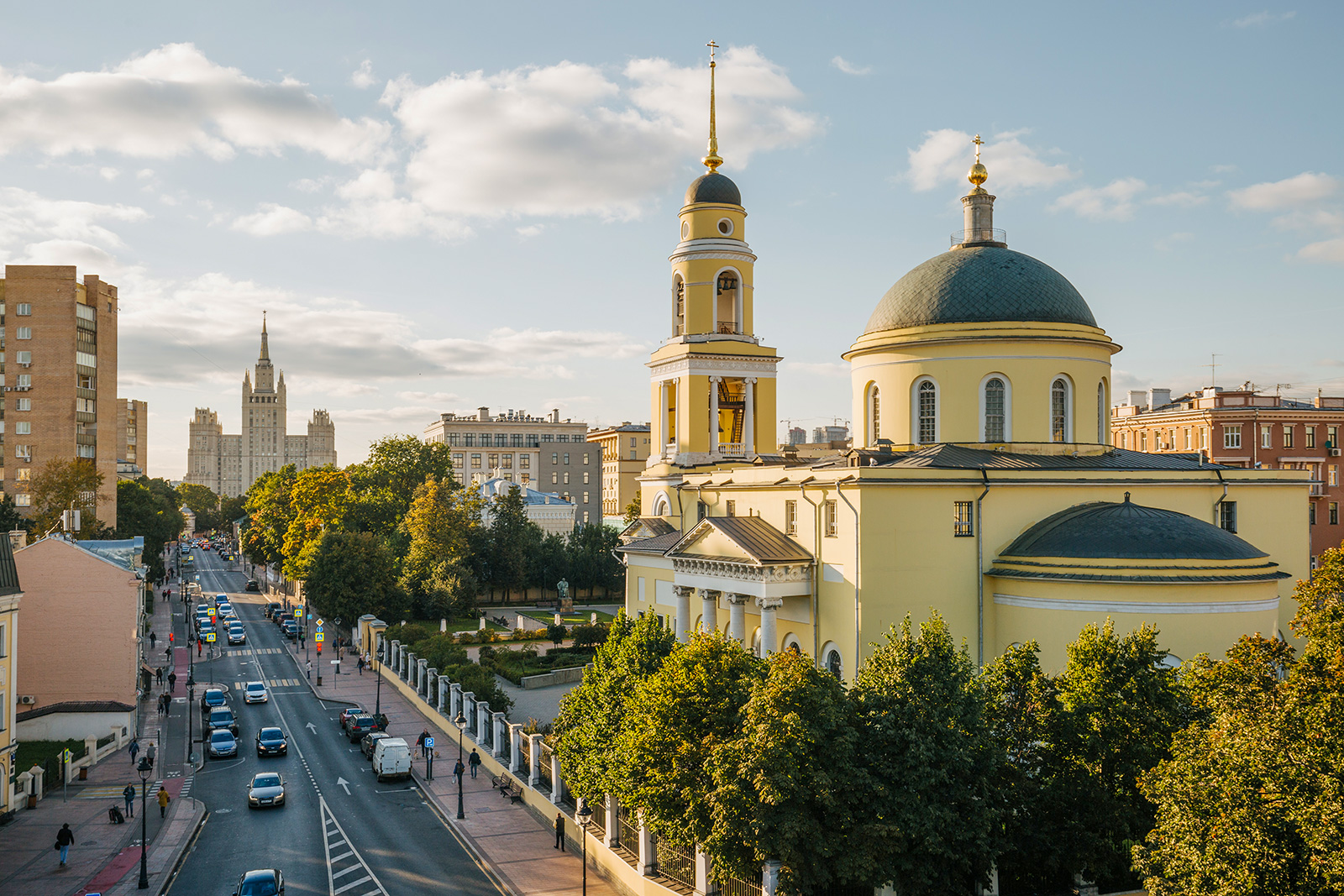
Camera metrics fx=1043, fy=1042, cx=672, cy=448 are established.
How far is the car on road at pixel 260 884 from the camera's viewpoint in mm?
25562

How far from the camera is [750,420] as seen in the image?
48.7 metres

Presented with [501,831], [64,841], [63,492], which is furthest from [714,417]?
[63,492]

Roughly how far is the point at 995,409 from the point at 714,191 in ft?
57.5

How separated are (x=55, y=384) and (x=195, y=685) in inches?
1658

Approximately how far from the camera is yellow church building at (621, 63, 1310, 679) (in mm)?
32312

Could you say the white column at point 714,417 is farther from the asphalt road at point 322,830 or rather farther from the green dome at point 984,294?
the asphalt road at point 322,830

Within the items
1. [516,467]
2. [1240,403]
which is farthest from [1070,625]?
[516,467]

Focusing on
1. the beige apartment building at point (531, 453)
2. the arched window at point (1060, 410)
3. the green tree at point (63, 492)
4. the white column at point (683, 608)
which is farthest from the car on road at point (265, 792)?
the beige apartment building at point (531, 453)

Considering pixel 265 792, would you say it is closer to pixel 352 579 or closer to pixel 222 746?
pixel 222 746

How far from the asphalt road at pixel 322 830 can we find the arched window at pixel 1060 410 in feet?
84.0

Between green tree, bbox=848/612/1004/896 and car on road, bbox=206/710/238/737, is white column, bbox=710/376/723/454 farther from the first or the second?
green tree, bbox=848/612/1004/896

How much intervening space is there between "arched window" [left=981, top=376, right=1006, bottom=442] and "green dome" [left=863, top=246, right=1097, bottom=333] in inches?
97.0

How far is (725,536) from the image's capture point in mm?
36656

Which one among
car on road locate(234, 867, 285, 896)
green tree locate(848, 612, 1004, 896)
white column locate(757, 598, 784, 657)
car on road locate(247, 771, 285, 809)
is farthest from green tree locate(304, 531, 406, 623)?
green tree locate(848, 612, 1004, 896)
